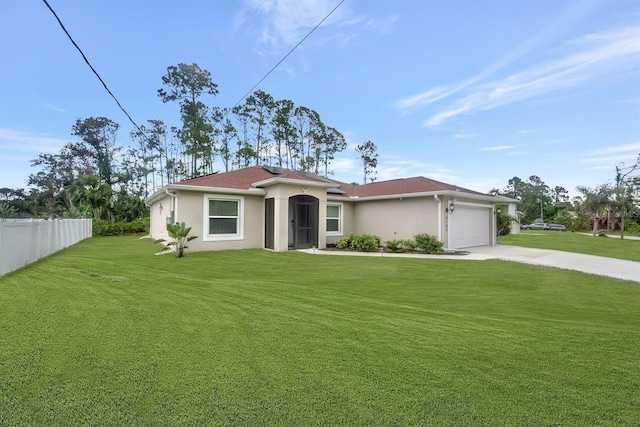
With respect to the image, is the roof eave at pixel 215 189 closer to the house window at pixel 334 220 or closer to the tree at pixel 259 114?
the house window at pixel 334 220

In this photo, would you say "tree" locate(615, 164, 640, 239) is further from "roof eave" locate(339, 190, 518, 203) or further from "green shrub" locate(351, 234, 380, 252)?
"green shrub" locate(351, 234, 380, 252)

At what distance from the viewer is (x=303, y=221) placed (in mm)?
14445

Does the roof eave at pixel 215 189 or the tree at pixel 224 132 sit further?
the tree at pixel 224 132

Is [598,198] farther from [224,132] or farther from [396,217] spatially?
[224,132]

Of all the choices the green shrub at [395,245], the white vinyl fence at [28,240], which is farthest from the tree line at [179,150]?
the green shrub at [395,245]

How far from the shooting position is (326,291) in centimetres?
604

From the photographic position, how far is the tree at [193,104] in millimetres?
28781

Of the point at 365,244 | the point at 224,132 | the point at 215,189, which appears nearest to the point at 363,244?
the point at 365,244

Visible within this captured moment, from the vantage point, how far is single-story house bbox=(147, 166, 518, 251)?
12289mm

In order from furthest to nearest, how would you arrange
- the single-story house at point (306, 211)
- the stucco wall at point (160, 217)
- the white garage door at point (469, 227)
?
the stucco wall at point (160, 217) < the white garage door at point (469, 227) < the single-story house at point (306, 211)

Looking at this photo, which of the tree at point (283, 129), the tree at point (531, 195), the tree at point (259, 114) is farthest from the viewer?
the tree at point (531, 195)

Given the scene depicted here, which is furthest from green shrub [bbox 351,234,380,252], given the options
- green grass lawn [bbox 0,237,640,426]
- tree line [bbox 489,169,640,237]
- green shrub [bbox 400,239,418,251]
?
tree line [bbox 489,169,640,237]

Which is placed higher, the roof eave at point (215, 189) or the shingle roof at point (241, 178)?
the shingle roof at point (241, 178)

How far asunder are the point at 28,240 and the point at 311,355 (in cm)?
963
